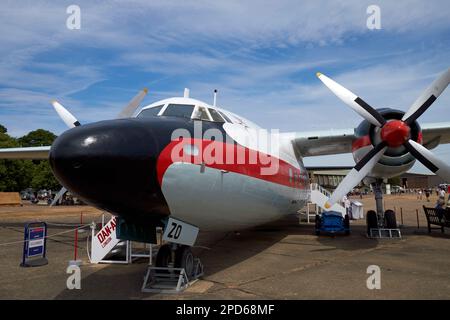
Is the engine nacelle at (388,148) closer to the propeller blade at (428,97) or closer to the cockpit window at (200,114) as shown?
the propeller blade at (428,97)

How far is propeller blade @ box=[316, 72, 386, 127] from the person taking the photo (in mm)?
9953

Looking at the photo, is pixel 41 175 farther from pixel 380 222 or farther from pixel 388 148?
pixel 388 148

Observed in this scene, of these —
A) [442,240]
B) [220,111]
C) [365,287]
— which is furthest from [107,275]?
[442,240]

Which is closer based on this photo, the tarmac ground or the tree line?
the tarmac ground

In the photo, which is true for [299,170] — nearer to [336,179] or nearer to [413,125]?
[413,125]

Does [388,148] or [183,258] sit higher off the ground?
[388,148]

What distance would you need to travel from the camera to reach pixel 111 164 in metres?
4.81

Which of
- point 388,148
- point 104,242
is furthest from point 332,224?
point 104,242

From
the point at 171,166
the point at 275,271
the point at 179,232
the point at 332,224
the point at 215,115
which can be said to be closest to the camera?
the point at 171,166

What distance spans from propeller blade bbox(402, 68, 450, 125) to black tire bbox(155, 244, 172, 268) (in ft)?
24.4

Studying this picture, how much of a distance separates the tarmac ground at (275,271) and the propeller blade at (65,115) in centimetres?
404

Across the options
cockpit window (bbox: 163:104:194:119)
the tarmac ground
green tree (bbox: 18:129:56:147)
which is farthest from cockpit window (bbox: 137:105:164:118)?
green tree (bbox: 18:129:56:147)

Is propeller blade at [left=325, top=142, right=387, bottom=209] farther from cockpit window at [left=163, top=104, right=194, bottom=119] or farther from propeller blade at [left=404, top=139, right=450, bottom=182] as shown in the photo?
cockpit window at [left=163, top=104, right=194, bottom=119]

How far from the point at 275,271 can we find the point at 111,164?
4.72m
